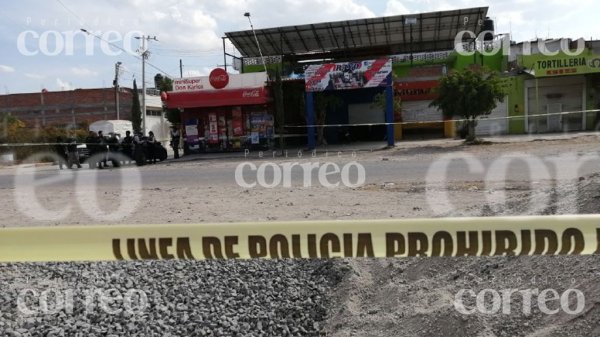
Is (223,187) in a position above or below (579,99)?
below

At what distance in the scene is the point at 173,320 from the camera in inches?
182

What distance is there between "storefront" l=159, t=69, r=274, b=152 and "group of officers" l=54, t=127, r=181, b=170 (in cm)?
439

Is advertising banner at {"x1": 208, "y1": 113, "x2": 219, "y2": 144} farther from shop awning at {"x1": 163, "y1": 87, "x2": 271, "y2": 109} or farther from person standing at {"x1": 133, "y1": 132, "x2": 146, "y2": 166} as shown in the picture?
person standing at {"x1": 133, "y1": 132, "x2": 146, "y2": 166}

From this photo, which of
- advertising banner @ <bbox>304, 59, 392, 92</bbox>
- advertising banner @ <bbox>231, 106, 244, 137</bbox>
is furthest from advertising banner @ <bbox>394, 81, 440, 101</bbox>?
advertising banner @ <bbox>231, 106, 244, 137</bbox>

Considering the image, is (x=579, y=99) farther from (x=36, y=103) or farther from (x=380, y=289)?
(x=36, y=103)

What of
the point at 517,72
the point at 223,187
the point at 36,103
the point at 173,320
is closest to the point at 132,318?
the point at 173,320

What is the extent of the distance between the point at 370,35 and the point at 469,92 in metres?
13.7

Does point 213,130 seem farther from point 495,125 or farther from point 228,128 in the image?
point 495,125

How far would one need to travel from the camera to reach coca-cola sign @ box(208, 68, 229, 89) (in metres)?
25.6

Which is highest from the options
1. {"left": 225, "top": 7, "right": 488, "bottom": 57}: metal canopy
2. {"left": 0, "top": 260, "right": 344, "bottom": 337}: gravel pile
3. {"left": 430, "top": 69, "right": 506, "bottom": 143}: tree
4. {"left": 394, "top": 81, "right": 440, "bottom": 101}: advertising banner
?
{"left": 225, "top": 7, "right": 488, "bottom": 57}: metal canopy

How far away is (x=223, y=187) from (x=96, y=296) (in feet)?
23.1

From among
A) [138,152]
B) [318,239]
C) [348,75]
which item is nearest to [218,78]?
[348,75]

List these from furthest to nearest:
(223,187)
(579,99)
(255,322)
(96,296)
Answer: (579,99), (223,187), (96,296), (255,322)

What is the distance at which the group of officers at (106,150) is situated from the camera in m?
20.3
